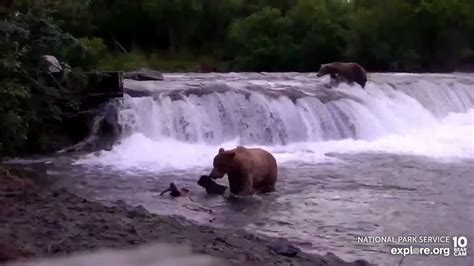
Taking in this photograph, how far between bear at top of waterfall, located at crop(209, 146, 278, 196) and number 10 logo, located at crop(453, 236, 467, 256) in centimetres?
333

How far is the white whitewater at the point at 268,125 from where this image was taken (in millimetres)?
16594

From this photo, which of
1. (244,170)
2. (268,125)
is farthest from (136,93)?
(244,170)

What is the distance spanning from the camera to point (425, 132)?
21.1m

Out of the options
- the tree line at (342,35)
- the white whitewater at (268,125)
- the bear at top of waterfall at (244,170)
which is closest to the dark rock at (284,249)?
the bear at top of waterfall at (244,170)

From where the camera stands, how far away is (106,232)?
7863 mm

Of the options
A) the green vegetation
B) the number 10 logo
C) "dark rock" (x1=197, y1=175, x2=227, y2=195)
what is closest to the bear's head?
"dark rock" (x1=197, y1=175, x2=227, y2=195)

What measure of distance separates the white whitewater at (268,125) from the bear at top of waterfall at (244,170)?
303cm

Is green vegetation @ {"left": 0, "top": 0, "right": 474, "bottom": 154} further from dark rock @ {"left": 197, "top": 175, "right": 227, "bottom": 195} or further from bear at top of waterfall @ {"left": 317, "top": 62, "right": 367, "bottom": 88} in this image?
dark rock @ {"left": 197, "top": 175, "right": 227, "bottom": 195}

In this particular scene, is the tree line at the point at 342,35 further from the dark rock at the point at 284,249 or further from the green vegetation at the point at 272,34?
the dark rock at the point at 284,249

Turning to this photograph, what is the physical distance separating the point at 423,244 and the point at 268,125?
9837mm

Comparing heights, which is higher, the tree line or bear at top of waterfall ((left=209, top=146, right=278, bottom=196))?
the tree line

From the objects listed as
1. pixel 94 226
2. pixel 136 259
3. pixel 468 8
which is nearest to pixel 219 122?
pixel 94 226

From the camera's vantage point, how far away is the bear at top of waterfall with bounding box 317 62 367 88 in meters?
23.2

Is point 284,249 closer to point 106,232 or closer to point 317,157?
point 106,232
